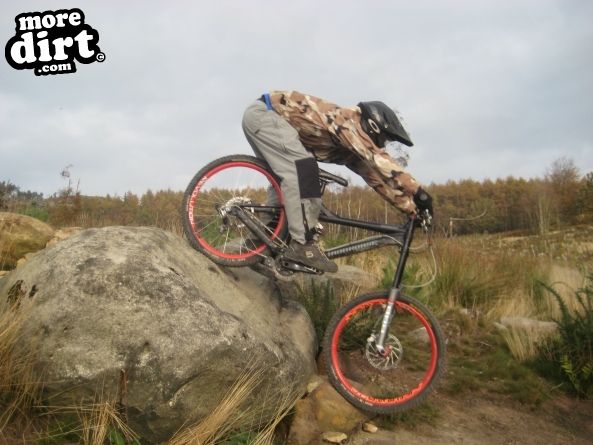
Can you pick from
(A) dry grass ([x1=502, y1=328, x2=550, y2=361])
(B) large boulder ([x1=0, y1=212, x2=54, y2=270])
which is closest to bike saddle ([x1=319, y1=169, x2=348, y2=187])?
(A) dry grass ([x1=502, y1=328, x2=550, y2=361])

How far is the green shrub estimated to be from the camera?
17.0ft

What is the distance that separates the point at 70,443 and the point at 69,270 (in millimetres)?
1156

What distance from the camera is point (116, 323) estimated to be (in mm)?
3436

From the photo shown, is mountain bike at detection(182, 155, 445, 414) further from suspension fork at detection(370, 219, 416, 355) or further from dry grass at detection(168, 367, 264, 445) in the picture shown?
dry grass at detection(168, 367, 264, 445)

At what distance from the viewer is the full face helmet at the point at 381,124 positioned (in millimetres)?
4613

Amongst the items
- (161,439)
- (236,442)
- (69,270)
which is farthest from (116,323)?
(236,442)

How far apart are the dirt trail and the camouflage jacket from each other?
193 centimetres

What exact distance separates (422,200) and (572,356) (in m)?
2.63

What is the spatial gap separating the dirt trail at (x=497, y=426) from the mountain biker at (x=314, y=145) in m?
1.55

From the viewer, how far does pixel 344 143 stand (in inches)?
179

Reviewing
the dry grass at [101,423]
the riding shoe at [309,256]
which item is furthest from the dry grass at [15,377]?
the riding shoe at [309,256]

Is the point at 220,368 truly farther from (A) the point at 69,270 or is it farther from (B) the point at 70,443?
(A) the point at 69,270

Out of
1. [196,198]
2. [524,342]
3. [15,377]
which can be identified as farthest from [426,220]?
[15,377]

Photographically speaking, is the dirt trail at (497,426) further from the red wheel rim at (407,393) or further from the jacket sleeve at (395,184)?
the jacket sleeve at (395,184)
